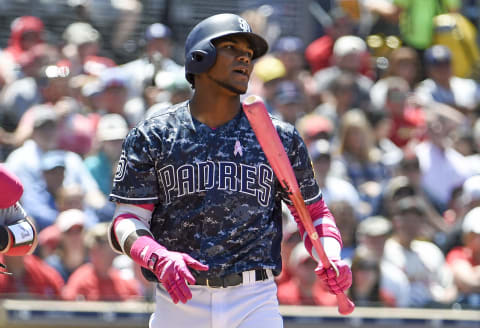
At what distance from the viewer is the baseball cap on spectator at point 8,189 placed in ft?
13.2

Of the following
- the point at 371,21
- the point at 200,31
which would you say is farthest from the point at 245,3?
the point at 200,31

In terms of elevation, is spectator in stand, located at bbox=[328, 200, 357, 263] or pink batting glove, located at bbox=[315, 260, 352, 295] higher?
pink batting glove, located at bbox=[315, 260, 352, 295]

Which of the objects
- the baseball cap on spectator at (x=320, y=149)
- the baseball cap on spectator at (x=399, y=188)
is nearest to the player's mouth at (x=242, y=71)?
the baseball cap on spectator at (x=320, y=149)

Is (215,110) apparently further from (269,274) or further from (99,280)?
(99,280)

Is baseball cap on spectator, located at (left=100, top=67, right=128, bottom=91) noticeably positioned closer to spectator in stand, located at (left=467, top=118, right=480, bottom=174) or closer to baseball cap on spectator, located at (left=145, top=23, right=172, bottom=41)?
baseball cap on spectator, located at (left=145, top=23, right=172, bottom=41)

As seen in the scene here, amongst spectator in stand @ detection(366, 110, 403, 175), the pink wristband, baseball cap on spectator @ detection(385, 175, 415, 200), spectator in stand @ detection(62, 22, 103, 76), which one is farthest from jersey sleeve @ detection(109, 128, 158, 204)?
spectator in stand @ detection(62, 22, 103, 76)

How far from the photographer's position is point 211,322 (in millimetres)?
3922

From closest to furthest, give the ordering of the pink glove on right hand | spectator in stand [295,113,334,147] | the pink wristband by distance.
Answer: the pink glove on right hand, the pink wristband, spectator in stand [295,113,334,147]

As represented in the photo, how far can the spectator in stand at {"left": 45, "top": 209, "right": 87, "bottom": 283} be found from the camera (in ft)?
21.8

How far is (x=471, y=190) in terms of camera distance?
7.40m

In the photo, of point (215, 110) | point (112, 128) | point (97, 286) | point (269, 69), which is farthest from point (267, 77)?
point (215, 110)

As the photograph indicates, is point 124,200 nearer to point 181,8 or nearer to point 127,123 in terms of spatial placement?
point 127,123

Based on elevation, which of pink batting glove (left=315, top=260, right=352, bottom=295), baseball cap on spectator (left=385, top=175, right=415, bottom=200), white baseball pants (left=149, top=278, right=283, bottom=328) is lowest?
baseball cap on spectator (left=385, top=175, right=415, bottom=200)

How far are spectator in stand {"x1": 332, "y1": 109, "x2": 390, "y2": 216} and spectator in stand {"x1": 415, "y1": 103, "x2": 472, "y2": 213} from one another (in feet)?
1.08
